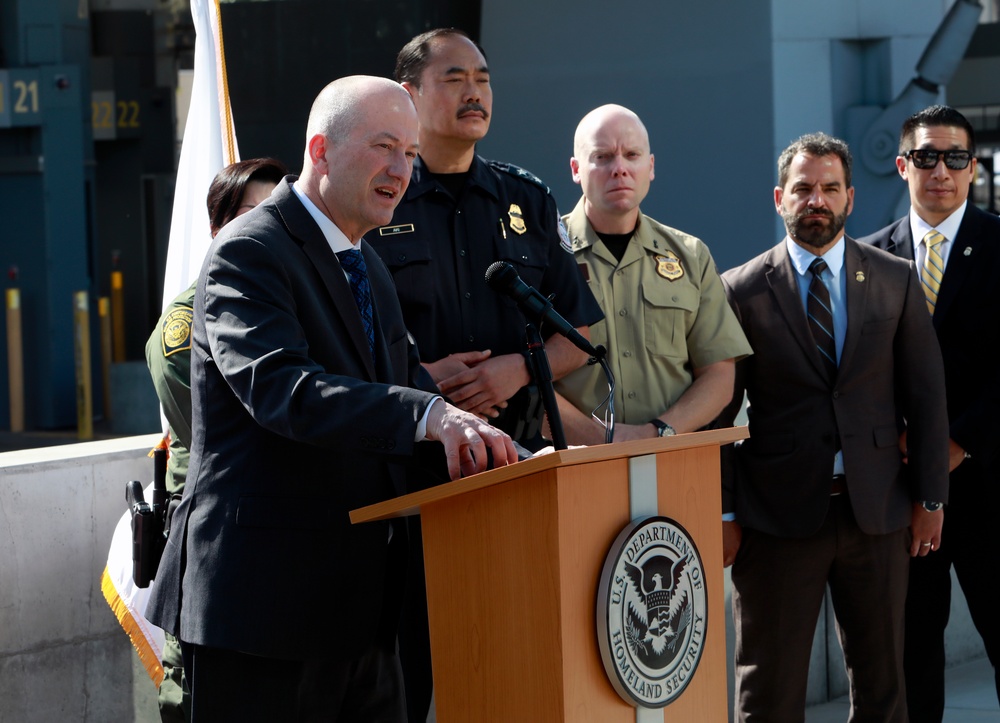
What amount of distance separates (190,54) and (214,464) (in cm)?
1274

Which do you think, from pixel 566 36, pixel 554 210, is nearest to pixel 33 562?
pixel 554 210

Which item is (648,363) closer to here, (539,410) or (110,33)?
(539,410)

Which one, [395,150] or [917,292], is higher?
[395,150]

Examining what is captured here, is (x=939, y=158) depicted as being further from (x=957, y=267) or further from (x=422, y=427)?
(x=422, y=427)

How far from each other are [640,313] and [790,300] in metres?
0.45

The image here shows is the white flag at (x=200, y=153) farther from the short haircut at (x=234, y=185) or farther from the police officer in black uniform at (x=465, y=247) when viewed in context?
the police officer in black uniform at (x=465, y=247)

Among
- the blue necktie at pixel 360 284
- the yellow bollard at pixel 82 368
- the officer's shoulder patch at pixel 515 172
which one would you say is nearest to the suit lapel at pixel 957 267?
the officer's shoulder patch at pixel 515 172

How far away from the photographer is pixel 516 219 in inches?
140

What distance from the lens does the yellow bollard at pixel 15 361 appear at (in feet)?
41.5

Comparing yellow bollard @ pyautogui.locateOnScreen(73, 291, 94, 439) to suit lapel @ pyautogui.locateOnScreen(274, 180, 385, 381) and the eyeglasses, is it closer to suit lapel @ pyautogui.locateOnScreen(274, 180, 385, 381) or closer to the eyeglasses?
the eyeglasses

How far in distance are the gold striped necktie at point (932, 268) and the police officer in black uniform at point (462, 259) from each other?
4.23ft

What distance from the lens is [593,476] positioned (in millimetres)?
2203

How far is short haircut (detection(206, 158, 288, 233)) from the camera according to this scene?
3.39 m

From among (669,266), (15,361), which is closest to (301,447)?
(669,266)
